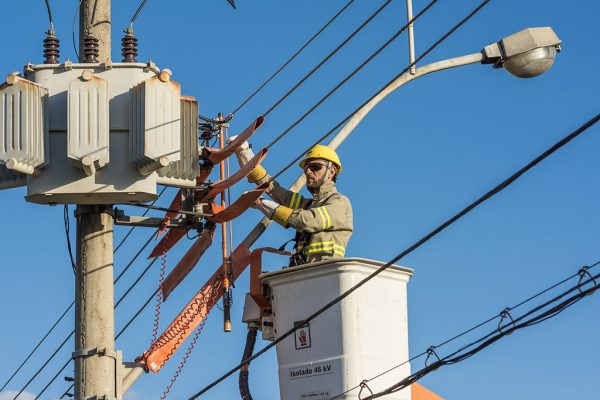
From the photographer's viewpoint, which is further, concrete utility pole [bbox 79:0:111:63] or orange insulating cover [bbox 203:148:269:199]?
orange insulating cover [bbox 203:148:269:199]

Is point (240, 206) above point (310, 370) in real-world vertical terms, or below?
above

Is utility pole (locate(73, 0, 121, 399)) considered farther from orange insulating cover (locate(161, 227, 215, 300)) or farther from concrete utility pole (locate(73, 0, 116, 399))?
orange insulating cover (locate(161, 227, 215, 300))

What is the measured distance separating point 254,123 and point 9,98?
2177 mm

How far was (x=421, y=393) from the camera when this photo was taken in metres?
13.9


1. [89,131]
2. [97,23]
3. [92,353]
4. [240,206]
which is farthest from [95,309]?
[97,23]

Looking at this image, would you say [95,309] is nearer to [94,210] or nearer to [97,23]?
[94,210]

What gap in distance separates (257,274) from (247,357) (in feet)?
2.33

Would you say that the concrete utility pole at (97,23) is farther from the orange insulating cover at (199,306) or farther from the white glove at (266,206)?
the orange insulating cover at (199,306)

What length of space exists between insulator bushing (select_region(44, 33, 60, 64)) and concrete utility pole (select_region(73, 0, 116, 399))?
0.37m

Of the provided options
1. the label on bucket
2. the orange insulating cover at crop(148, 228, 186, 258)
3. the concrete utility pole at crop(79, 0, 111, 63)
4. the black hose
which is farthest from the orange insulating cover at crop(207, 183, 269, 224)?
the concrete utility pole at crop(79, 0, 111, 63)

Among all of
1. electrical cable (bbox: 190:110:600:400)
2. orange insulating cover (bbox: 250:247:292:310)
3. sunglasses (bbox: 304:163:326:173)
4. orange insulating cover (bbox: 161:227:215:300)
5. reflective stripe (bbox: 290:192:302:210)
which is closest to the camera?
electrical cable (bbox: 190:110:600:400)

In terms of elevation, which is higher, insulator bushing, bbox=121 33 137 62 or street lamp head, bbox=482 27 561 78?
street lamp head, bbox=482 27 561 78

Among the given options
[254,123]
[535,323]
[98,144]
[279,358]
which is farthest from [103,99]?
[535,323]

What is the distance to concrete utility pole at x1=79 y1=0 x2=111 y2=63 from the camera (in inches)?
517
